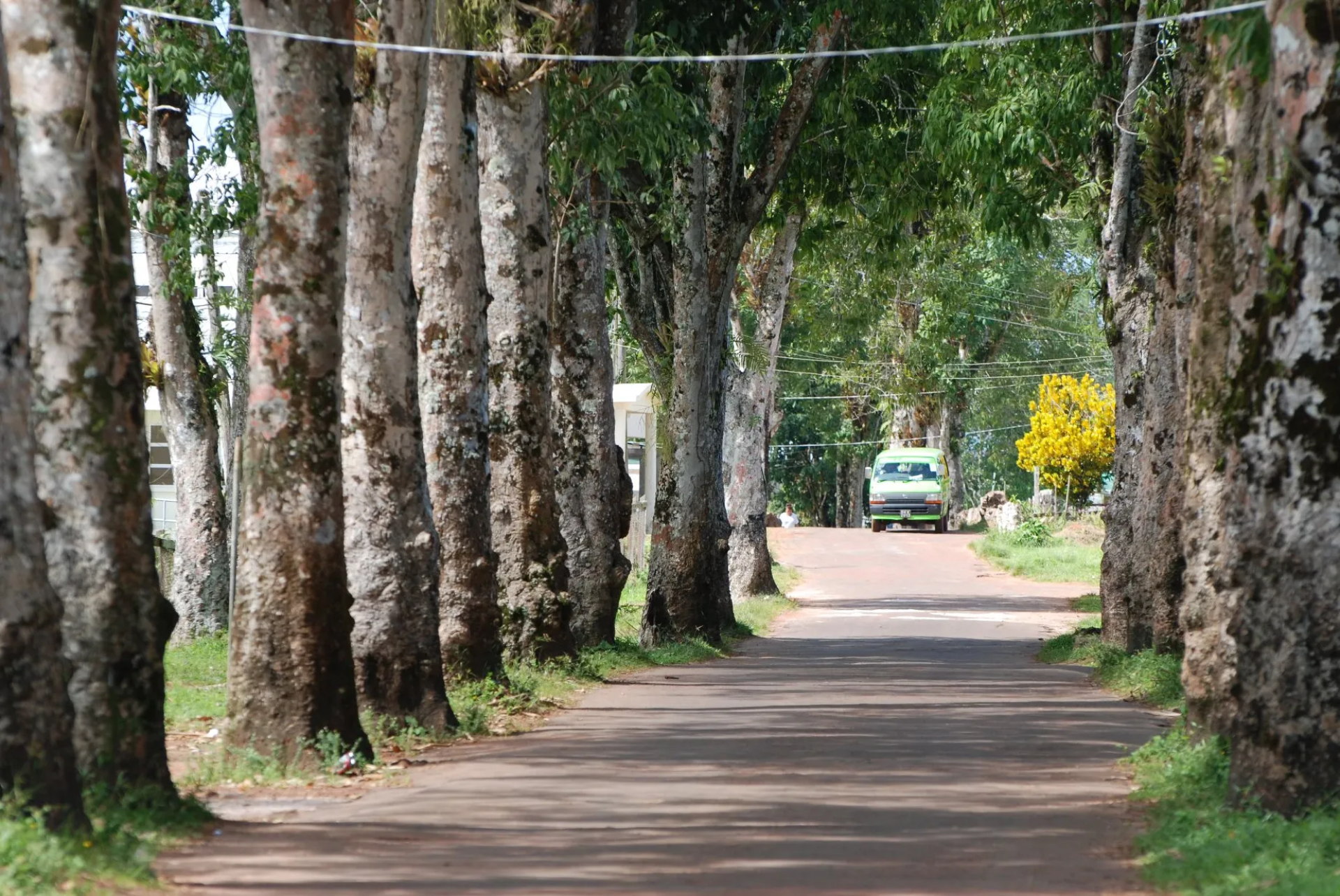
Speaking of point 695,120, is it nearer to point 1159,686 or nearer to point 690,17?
point 690,17

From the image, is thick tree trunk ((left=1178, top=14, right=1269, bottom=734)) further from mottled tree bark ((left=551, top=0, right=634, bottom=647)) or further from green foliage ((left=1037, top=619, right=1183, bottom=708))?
mottled tree bark ((left=551, top=0, right=634, bottom=647))

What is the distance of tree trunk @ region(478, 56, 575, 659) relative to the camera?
1781cm

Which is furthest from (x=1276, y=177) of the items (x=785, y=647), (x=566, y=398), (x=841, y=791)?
(x=785, y=647)

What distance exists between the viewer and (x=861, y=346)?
64750 mm

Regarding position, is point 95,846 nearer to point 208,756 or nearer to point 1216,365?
point 208,756

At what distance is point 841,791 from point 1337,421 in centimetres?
354

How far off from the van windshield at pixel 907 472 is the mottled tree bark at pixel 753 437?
25.3 metres

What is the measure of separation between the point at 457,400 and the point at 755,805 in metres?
6.17

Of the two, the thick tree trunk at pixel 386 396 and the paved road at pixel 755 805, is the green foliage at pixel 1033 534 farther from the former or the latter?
the thick tree trunk at pixel 386 396

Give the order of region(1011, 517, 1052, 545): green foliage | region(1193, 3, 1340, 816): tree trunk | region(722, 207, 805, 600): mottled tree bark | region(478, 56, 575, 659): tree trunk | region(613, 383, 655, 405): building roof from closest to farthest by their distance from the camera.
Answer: region(1193, 3, 1340, 816): tree trunk
region(478, 56, 575, 659): tree trunk
region(722, 207, 805, 600): mottled tree bark
region(613, 383, 655, 405): building roof
region(1011, 517, 1052, 545): green foliage

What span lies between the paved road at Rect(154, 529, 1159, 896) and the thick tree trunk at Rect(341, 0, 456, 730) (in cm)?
94

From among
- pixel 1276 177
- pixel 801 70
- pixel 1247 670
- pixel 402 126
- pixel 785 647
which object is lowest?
pixel 785 647

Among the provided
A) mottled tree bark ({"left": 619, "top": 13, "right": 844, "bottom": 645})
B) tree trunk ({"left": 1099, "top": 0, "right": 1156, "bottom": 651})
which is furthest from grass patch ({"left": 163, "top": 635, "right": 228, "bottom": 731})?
tree trunk ({"left": 1099, "top": 0, "right": 1156, "bottom": 651})

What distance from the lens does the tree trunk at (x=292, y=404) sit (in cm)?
1108
